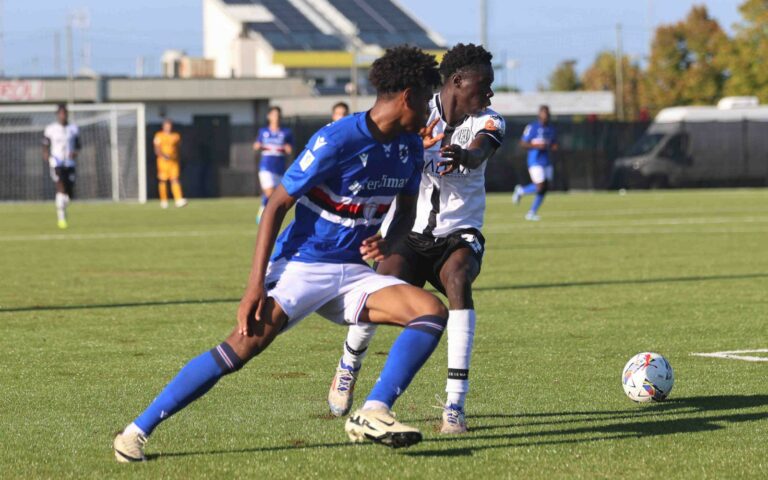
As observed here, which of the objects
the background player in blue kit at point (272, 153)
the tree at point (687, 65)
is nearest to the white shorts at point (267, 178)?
the background player in blue kit at point (272, 153)

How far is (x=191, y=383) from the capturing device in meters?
5.79

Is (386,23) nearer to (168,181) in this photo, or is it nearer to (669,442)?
(168,181)

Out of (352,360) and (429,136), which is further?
(429,136)

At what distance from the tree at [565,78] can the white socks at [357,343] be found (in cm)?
9765

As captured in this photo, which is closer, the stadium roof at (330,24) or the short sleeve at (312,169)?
the short sleeve at (312,169)

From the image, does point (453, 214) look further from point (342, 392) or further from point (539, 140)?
point (539, 140)

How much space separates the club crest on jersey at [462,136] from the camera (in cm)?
730

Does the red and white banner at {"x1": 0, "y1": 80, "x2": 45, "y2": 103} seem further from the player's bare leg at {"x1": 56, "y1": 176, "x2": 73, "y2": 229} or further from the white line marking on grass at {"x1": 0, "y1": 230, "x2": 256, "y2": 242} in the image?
the white line marking on grass at {"x1": 0, "y1": 230, "x2": 256, "y2": 242}

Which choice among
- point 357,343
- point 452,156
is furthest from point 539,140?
point 452,156

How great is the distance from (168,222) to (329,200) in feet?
74.2

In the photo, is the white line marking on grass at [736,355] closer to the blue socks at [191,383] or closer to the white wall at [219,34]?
the blue socks at [191,383]

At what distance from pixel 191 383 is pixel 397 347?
35.2 inches

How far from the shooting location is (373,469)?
5762mm

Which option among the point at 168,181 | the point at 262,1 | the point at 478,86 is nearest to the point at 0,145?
the point at 168,181
